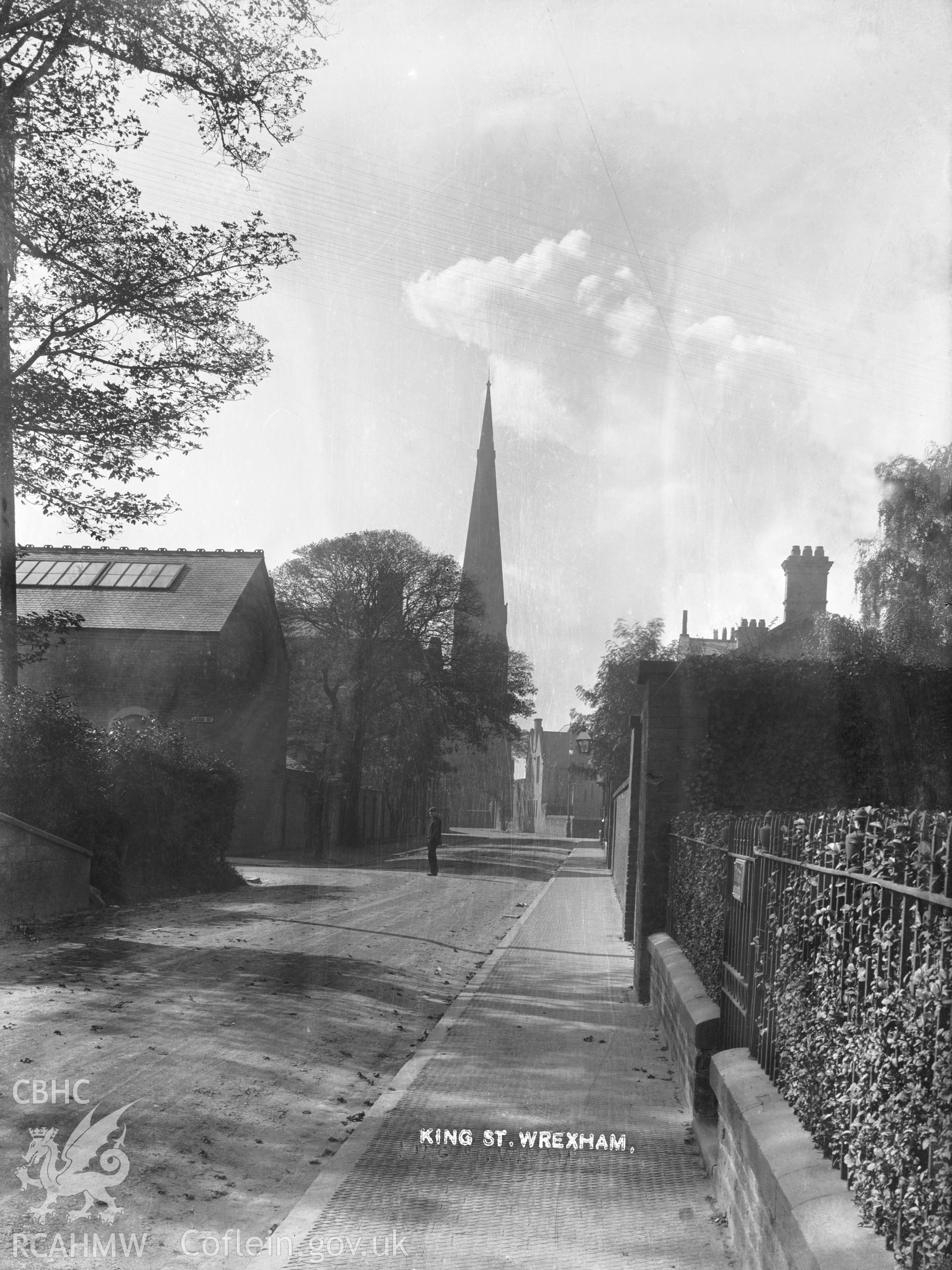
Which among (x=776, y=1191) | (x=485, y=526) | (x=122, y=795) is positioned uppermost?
(x=485, y=526)

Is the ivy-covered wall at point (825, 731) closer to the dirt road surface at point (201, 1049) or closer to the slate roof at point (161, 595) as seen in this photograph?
the dirt road surface at point (201, 1049)

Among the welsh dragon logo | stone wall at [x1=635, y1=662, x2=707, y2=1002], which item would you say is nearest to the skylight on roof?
stone wall at [x1=635, y1=662, x2=707, y2=1002]

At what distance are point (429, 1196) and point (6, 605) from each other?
1386 centimetres

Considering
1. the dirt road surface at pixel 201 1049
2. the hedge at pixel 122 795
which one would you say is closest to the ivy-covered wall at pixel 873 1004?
the dirt road surface at pixel 201 1049

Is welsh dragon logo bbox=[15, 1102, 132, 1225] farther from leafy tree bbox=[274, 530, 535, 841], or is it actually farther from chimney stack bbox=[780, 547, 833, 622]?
leafy tree bbox=[274, 530, 535, 841]

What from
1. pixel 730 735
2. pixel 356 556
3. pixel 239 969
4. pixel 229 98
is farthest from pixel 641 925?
pixel 356 556

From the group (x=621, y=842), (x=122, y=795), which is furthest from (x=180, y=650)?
(x=621, y=842)

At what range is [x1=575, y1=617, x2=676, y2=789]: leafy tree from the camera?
103 feet

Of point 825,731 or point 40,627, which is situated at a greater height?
point 40,627

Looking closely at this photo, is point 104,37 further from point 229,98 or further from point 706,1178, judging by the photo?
point 706,1178

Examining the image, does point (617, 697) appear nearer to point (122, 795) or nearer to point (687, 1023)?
point (122, 795)

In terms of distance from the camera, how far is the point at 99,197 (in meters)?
13.7

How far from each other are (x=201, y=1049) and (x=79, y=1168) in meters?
2.27

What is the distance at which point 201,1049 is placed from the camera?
269 inches
